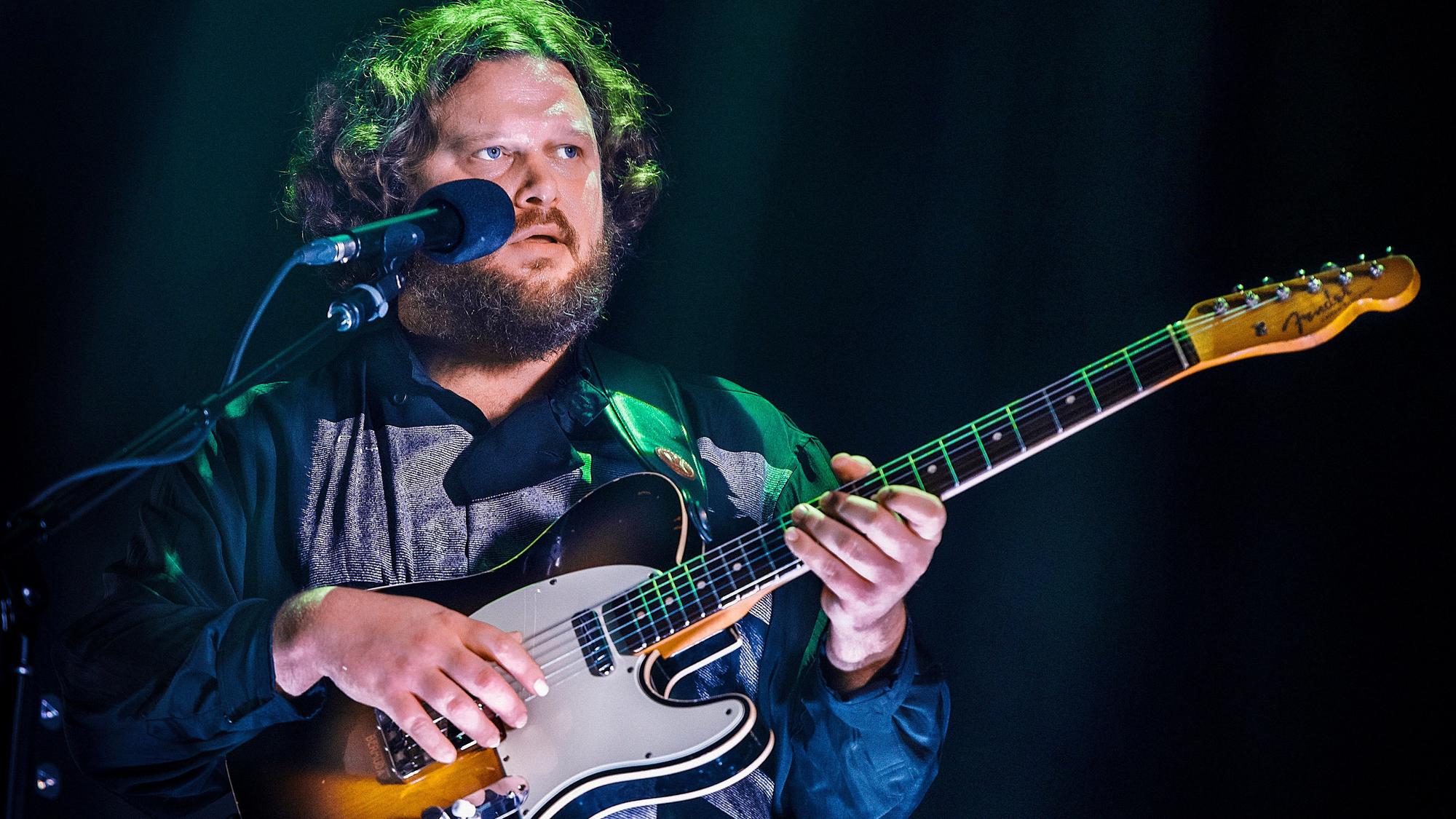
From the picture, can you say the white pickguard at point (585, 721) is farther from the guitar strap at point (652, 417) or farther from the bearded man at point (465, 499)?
Result: the guitar strap at point (652, 417)

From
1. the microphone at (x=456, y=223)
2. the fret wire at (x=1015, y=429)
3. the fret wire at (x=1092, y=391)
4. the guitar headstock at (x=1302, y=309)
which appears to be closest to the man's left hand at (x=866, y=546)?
the fret wire at (x=1015, y=429)

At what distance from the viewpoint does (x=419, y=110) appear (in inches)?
96.2

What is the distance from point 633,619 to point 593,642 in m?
0.08

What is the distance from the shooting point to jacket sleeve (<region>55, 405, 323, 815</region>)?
1799mm

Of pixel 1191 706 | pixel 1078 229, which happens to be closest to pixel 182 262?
pixel 1078 229

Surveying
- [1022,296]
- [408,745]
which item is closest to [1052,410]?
[1022,296]

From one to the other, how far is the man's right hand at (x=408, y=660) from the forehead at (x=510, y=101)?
1.16 metres

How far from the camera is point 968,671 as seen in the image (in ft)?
7.30

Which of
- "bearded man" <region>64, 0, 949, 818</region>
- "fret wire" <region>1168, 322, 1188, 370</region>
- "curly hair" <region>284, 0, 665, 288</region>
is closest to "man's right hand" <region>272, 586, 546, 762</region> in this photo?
"bearded man" <region>64, 0, 949, 818</region>

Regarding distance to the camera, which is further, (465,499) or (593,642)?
(465,499)

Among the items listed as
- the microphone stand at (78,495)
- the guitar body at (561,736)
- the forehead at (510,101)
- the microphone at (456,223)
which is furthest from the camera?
the forehead at (510,101)

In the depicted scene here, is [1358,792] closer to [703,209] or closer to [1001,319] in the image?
[1001,319]

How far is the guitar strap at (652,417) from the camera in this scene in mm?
2158

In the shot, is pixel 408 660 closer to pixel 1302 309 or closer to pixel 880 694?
pixel 880 694
